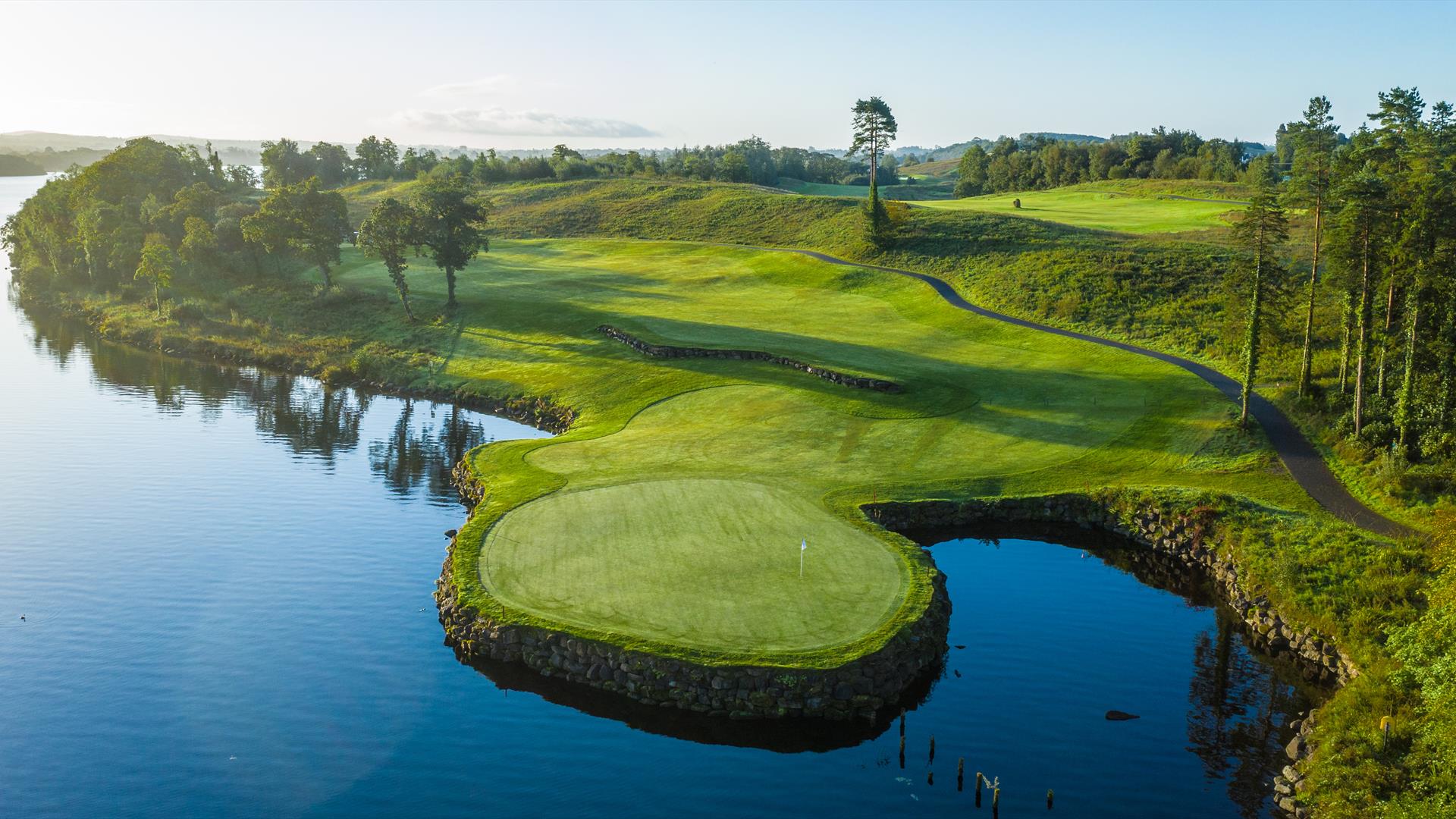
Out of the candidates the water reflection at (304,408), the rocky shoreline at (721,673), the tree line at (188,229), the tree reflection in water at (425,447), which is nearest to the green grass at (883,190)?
the tree line at (188,229)

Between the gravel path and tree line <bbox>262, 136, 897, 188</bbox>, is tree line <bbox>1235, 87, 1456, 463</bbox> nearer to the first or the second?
the gravel path

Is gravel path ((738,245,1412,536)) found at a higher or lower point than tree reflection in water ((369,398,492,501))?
higher

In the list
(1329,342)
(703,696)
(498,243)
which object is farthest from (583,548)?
(498,243)

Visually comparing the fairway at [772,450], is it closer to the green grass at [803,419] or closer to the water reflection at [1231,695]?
the green grass at [803,419]

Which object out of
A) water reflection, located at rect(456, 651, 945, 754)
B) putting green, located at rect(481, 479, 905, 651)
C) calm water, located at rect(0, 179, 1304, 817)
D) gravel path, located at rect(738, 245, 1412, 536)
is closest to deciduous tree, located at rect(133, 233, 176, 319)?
calm water, located at rect(0, 179, 1304, 817)

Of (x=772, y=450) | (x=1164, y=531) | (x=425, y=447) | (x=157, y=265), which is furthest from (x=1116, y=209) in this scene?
(x=157, y=265)

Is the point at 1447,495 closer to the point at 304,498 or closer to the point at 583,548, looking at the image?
the point at 583,548
